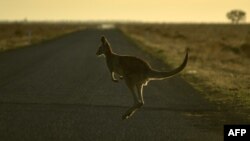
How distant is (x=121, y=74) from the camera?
8625 millimetres

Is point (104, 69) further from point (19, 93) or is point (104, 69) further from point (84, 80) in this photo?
point (19, 93)

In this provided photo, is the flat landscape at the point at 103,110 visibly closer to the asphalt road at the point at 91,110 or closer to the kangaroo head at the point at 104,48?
the asphalt road at the point at 91,110

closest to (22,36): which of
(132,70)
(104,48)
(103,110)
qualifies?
(103,110)

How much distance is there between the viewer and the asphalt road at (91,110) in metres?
8.98

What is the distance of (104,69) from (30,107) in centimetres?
1009

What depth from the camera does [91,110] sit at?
11672 mm

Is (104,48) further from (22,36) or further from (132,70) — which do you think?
(22,36)

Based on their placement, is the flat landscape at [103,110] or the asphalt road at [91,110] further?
the flat landscape at [103,110]

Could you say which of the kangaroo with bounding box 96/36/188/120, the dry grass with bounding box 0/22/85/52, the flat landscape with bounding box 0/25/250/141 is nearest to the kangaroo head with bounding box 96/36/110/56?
Result: the kangaroo with bounding box 96/36/188/120

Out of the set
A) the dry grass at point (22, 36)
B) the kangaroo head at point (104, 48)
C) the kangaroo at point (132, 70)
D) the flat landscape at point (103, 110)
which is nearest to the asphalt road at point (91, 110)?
the flat landscape at point (103, 110)

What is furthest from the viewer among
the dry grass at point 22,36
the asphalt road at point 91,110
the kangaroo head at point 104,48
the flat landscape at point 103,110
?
the dry grass at point 22,36

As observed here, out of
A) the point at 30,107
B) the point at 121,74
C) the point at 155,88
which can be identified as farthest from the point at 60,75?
the point at 121,74

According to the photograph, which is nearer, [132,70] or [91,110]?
[132,70]

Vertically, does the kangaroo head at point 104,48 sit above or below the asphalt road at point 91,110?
above
